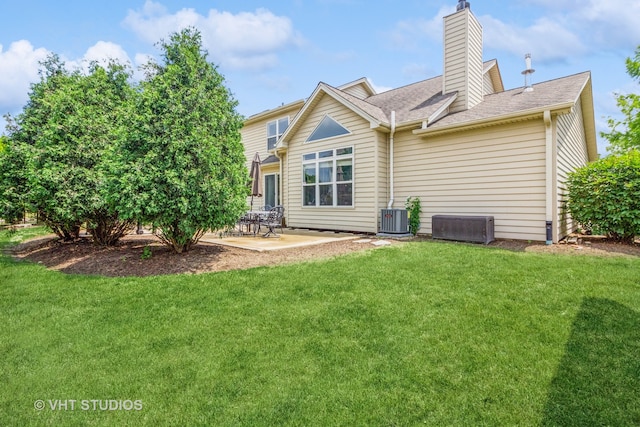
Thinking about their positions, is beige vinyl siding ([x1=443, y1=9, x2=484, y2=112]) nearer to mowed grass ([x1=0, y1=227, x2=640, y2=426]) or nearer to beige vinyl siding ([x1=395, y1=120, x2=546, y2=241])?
beige vinyl siding ([x1=395, y1=120, x2=546, y2=241])

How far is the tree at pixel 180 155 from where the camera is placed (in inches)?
218

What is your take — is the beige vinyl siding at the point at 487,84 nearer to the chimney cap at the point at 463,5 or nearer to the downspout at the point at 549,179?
the chimney cap at the point at 463,5

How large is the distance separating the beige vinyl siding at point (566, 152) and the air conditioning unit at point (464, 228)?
69.3 inches

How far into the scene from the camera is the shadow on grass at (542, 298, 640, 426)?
6.66 feet

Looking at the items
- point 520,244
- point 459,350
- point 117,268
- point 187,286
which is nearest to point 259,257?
point 187,286

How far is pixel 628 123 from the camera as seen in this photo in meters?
19.8

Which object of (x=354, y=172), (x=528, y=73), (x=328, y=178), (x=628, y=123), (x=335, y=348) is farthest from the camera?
(x=628, y=123)

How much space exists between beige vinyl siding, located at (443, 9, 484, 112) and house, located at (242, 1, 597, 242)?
29 millimetres

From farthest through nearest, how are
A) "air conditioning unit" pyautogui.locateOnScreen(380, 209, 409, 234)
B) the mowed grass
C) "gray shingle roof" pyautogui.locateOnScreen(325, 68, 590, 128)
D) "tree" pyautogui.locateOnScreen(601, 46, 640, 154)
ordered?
"tree" pyautogui.locateOnScreen(601, 46, 640, 154), "air conditioning unit" pyautogui.locateOnScreen(380, 209, 409, 234), "gray shingle roof" pyautogui.locateOnScreen(325, 68, 590, 128), the mowed grass

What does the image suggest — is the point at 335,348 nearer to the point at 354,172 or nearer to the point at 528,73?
the point at 354,172

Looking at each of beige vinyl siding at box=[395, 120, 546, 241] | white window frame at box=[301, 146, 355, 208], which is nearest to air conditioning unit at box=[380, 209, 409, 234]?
beige vinyl siding at box=[395, 120, 546, 241]

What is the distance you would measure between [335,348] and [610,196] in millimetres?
7616
